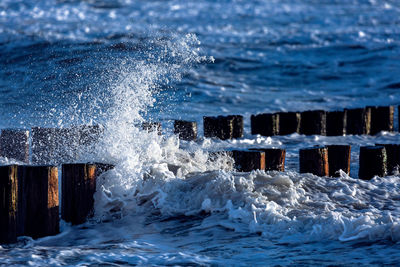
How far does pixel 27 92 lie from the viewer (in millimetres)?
15594

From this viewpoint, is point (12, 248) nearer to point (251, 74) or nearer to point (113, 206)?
point (113, 206)

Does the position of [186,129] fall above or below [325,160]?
above

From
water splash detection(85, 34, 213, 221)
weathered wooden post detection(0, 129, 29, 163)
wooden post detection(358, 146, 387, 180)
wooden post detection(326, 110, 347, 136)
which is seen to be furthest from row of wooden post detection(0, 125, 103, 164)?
wooden post detection(326, 110, 347, 136)

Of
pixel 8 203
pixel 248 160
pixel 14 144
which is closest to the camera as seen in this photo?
pixel 8 203

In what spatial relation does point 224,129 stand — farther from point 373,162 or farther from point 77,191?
point 77,191

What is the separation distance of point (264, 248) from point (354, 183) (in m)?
2.03

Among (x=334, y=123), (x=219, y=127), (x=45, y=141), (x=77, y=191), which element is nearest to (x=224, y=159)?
(x=77, y=191)

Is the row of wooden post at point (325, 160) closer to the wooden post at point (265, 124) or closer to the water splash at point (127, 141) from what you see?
the water splash at point (127, 141)

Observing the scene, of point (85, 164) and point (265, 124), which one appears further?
point (265, 124)

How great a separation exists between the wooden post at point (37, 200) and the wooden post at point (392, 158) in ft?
13.4

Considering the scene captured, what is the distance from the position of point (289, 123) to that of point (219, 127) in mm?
1689

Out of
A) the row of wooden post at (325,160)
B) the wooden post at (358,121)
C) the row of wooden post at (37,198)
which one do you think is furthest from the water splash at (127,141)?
the wooden post at (358,121)

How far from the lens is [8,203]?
4.46 meters

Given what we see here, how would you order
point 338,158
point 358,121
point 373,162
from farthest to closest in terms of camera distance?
point 358,121
point 338,158
point 373,162
